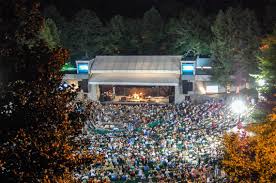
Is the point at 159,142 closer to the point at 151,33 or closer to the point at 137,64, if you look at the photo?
the point at 137,64

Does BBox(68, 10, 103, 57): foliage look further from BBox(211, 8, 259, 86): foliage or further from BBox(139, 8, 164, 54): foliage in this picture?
BBox(211, 8, 259, 86): foliage

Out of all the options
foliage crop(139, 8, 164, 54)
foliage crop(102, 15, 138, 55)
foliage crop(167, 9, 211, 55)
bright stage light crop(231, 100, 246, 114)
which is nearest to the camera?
bright stage light crop(231, 100, 246, 114)

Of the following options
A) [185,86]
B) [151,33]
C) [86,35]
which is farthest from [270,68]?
[86,35]

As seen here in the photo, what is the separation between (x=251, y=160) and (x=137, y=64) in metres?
36.8

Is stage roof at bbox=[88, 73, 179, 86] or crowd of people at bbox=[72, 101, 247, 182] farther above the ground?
stage roof at bbox=[88, 73, 179, 86]

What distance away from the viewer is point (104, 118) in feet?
141

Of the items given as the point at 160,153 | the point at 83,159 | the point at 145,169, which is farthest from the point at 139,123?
the point at 83,159

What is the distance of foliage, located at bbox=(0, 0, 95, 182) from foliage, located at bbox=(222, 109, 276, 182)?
835 cm

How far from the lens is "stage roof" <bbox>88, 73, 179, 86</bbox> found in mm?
52281

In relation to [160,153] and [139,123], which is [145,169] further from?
[139,123]

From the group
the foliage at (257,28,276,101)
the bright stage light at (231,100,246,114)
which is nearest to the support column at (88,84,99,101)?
the bright stage light at (231,100,246,114)

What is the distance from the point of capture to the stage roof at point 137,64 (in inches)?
2128

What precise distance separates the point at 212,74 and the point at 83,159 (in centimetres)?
4136

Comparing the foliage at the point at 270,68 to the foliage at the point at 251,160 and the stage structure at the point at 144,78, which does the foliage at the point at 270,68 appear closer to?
the foliage at the point at 251,160
